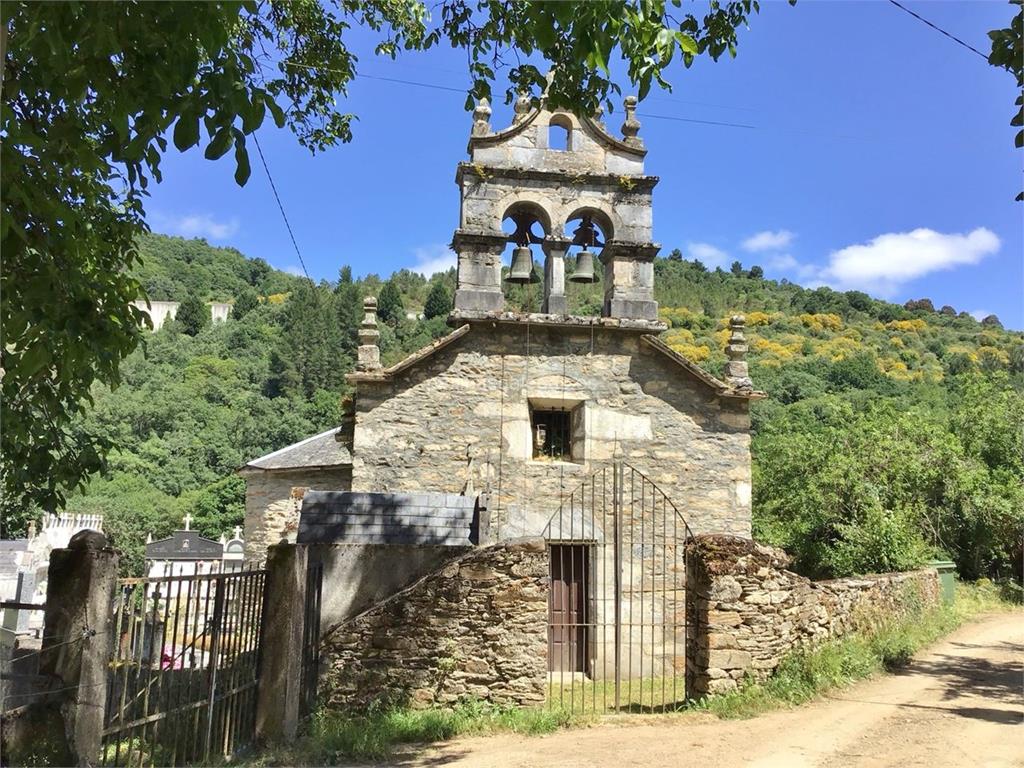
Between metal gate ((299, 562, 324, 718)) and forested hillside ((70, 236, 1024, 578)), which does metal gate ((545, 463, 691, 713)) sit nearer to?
metal gate ((299, 562, 324, 718))

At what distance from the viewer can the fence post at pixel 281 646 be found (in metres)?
6.07

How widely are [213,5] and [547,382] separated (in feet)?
26.0

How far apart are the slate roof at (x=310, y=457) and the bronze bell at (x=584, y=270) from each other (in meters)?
6.63

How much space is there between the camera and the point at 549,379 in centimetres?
1055

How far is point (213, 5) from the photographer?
2969 mm

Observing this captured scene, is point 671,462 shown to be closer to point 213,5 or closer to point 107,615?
point 107,615

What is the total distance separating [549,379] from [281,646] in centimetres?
556

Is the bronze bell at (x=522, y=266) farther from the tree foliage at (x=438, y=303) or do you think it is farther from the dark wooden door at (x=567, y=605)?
the tree foliage at (x=438, y=303)

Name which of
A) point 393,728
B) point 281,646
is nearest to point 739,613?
point 393,728

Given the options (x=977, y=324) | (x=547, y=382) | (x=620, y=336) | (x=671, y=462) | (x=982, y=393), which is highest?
(x=977, y=324)

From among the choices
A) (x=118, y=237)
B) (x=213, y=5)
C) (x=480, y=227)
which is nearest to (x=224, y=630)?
(x=118, y=237)

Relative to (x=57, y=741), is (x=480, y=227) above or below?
above

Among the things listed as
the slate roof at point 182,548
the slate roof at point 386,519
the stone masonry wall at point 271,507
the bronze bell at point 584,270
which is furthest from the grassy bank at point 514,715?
the slate roof at point 182,548

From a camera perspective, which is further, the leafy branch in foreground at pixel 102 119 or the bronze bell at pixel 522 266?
the bronze bell at pixel 522 266
